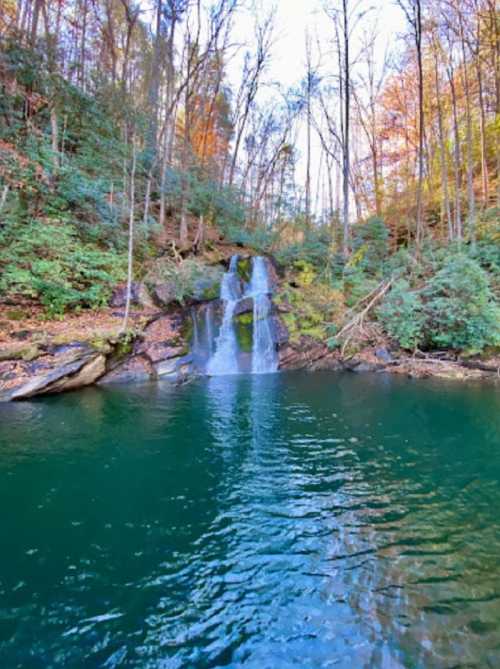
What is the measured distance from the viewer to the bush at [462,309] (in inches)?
424

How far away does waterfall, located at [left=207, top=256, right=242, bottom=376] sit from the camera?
12281 millimetres

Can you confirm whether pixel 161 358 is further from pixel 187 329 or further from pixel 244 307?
pixel 244 307

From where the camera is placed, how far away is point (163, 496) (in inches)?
158

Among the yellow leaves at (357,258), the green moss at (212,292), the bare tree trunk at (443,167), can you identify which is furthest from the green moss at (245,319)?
the bare tree trunk at (443,167)

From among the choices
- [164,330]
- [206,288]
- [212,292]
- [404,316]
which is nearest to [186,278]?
[206,288]

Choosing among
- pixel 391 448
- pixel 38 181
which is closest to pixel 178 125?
pixel 38 181

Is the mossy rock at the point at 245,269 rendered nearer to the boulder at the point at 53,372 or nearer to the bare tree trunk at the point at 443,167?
the boulder at the point at 53,372

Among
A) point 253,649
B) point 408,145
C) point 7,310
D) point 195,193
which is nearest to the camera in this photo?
point 253,649

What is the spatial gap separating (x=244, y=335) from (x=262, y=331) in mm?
759

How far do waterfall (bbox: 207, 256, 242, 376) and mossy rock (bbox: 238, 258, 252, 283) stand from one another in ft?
1.29

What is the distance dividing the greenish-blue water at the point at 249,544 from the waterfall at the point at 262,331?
243 inches

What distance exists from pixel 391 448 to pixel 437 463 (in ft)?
2.32

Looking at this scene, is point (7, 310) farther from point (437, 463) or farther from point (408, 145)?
point (408, 145)

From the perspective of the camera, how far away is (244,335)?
516 inches
